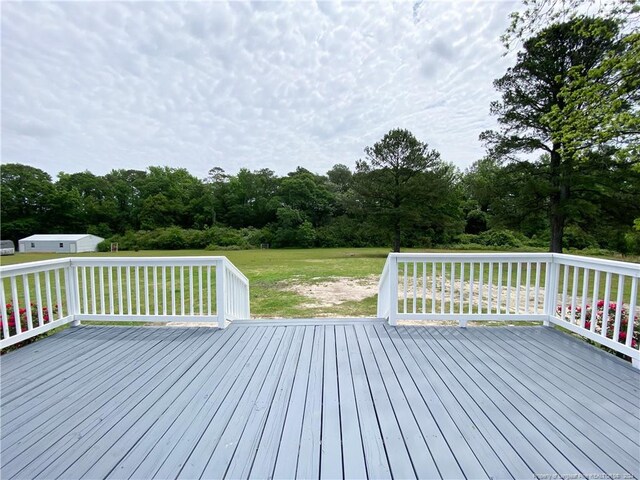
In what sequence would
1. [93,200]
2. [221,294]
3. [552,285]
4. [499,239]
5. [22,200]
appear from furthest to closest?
[93,200] < [22,200] < [499,239] < [221,294] < [552,285]

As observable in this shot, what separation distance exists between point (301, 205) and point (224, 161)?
51.5 ft

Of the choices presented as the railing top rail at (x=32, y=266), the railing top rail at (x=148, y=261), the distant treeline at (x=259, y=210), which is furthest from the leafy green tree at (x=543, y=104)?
the railing top rail at (x=32, y=266)

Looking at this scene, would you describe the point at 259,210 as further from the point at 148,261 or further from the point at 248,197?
the point at 148,261

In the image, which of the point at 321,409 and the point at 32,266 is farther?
the point at 32,266

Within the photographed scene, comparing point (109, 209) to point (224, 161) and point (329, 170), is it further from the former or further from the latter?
point (329, 170)

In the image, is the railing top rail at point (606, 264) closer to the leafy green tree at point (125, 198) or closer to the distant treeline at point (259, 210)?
the distant treeline at point (259, 210)

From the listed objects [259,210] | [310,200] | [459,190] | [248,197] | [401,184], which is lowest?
[259,210]

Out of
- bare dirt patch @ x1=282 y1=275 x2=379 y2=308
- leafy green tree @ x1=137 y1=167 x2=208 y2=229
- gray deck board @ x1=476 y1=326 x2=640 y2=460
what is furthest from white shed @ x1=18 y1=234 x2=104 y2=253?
Answer: gray deck board @ x1=476 y1=326 x2=640 y2=460

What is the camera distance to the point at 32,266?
2705 mm

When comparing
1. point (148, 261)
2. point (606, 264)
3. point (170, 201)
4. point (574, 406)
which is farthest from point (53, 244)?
point (606, 264)

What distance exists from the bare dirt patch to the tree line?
202 inches

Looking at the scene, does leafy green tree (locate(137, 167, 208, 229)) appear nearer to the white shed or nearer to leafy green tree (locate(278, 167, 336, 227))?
the white shed

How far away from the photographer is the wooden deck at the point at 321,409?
1271 millimetres

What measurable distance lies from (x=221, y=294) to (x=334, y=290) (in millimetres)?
4610
